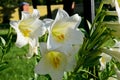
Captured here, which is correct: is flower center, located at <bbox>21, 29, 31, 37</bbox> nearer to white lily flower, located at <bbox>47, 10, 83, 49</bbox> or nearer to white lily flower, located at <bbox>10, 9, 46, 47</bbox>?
white lily flower, located at <bbox>10, 9, 46, 47</bbox>

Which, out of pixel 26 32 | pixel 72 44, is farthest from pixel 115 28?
pixel 26 32

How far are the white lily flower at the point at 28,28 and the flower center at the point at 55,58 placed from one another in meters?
0.07

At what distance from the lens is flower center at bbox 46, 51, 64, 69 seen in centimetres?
93

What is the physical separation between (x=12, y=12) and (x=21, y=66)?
17547mm

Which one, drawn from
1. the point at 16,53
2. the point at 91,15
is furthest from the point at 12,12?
the point at 91,15

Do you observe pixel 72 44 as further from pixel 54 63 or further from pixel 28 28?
pixel 28 28

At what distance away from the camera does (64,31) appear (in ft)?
3.18

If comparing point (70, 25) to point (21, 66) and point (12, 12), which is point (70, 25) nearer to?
point (21, 66)

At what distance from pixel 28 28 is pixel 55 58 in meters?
0.15

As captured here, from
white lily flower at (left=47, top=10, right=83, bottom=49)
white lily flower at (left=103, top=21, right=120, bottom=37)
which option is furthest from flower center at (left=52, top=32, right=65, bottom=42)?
white lily flower at (left=103, top=21, right=120, bottom=37)

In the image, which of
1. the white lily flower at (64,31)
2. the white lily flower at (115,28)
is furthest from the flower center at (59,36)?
the white lily flower at (115,28)

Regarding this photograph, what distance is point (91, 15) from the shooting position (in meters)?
2.14

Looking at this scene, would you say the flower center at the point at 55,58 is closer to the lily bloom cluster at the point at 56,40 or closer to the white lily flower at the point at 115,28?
the lily bloom cluster at the point at 56,40

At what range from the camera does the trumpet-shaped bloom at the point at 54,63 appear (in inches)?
35.1
